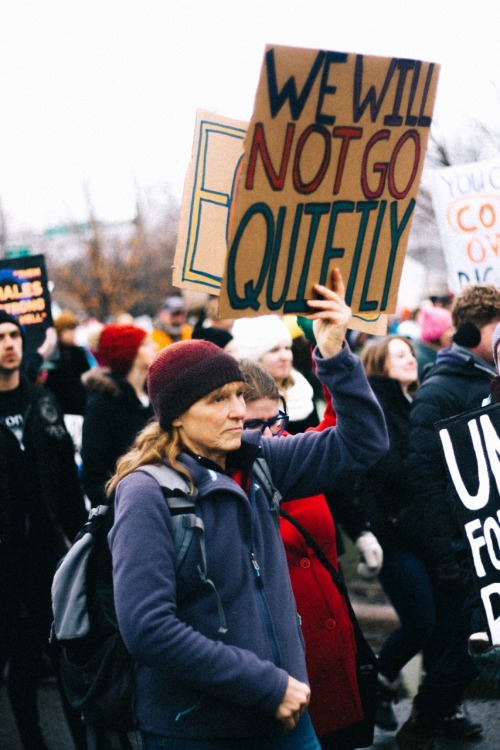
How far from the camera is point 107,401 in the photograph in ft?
17.1

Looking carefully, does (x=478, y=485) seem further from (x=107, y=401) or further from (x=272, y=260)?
(x=107, y=401)

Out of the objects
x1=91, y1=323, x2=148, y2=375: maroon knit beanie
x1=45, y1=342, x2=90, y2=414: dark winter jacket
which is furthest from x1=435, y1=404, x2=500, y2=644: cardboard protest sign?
x1=45, y1=342, x2=90, y2=414: dark winter jacket

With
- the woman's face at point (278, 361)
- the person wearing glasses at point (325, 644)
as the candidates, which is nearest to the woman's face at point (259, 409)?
the person wearing glasses at point (325, 644)

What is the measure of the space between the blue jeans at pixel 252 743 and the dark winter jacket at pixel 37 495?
205 centimetres

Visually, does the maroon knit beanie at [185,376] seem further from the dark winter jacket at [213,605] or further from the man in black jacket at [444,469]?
the man in black jacket at [444,469]

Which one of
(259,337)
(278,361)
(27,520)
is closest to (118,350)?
(259,337)

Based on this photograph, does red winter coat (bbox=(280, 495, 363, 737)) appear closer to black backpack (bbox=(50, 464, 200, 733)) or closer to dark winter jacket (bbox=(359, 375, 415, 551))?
black backpack (bbox=(50, 464, 200, 733))

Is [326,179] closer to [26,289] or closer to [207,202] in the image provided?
[207,202]

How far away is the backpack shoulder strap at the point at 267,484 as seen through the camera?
2.80m

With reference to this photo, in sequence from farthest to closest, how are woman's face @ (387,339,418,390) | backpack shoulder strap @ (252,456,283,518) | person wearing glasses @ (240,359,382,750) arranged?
woman's face @ (387,339,418,390)
person wearing glasses @ (240,359,382,750)
backpack shoulder strap @ (252,456,283,518)

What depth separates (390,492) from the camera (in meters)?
4.89

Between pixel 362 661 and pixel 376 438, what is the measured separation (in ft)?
2.80

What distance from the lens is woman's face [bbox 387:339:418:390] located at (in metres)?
5.18

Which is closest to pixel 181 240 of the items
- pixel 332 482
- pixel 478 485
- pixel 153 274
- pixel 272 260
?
pixel 272 260
